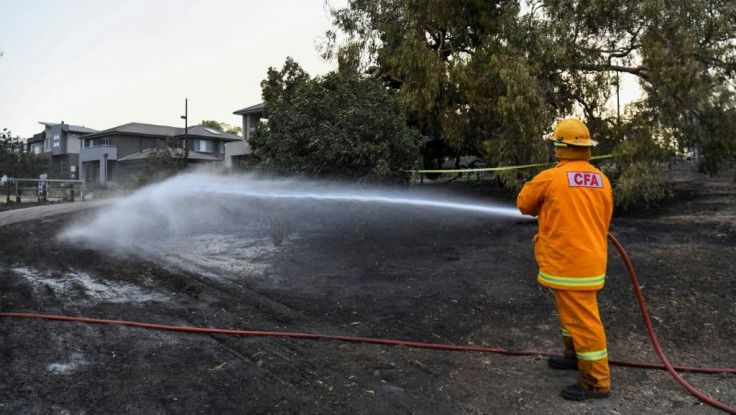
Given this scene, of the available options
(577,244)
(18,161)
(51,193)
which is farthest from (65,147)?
(577,244)

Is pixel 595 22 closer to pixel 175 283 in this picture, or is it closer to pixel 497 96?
pixel 497 96

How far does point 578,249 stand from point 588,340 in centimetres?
63

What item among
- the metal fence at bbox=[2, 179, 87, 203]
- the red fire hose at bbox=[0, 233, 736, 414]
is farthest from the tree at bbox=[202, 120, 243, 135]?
the red fire hose at bbox=[0, 233, 736, 414]

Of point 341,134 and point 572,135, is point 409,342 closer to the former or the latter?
point 572,135

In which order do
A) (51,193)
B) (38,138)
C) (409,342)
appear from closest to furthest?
(409,342) → (51,193) → (38,138)

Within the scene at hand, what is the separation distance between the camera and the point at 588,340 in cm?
336

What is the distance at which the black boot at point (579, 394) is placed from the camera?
130 inches

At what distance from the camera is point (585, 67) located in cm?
934

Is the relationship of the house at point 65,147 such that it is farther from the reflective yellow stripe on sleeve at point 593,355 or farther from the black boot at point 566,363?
the reflective yellow stripe on sleeve at point 593,355

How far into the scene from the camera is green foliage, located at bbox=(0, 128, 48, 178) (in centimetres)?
3596

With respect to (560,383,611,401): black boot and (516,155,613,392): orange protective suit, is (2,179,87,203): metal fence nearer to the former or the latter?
(516,155,613,392): orange protective suit

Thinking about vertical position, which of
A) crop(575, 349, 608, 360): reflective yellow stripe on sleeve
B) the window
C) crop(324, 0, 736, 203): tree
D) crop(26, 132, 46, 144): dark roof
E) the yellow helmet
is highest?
crop(26, 132, 46, 144): dark roof

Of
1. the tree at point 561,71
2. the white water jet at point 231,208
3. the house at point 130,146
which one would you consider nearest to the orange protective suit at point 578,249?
the white water jet at point 231,208

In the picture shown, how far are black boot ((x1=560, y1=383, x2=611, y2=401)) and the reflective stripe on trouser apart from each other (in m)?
0.03
